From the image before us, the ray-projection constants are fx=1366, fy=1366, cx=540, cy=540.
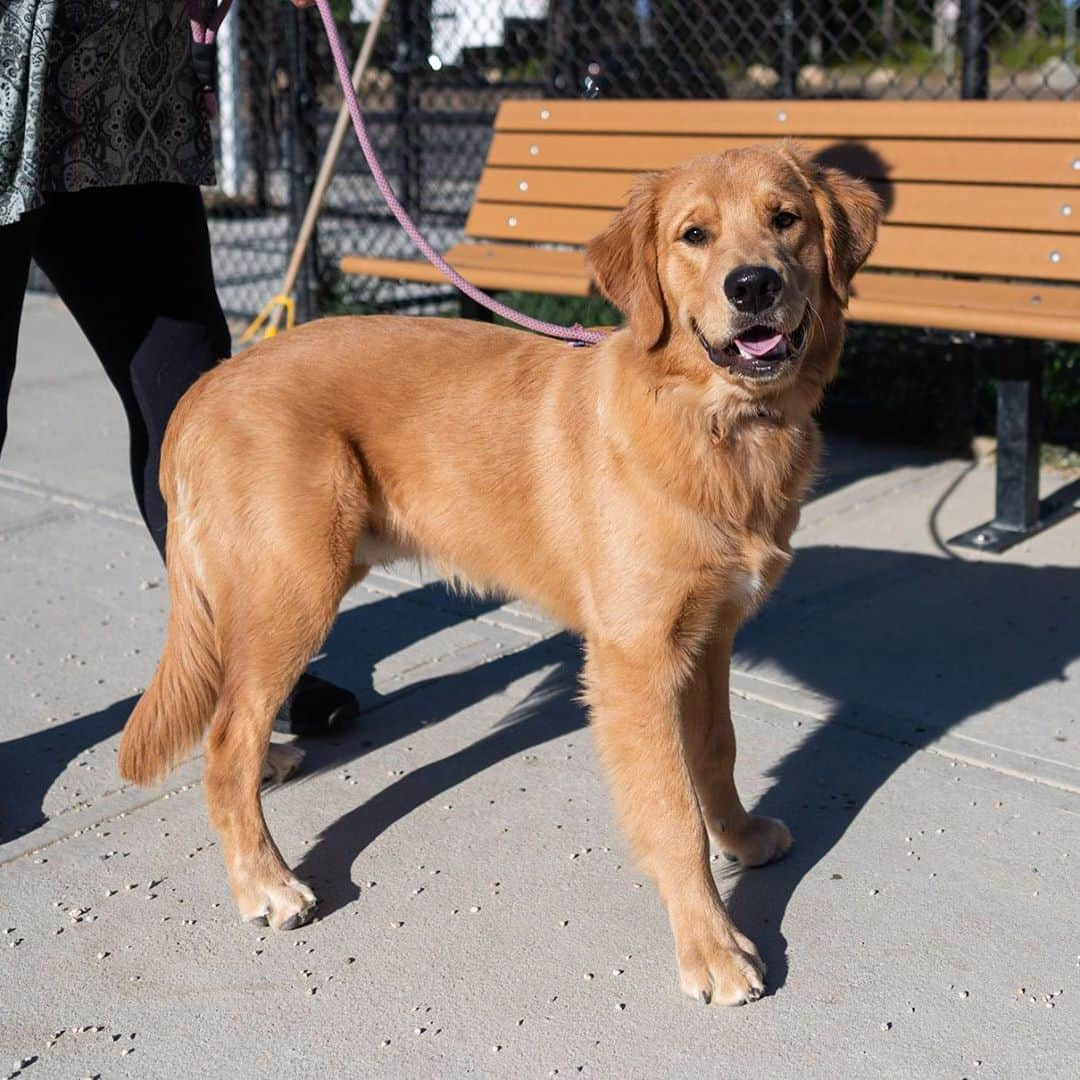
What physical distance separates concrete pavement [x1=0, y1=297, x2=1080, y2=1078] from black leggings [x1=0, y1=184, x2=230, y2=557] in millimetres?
937

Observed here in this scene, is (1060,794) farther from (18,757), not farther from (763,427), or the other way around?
(18,757)

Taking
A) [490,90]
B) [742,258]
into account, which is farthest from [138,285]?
[490,90]

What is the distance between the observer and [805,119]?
525 cm

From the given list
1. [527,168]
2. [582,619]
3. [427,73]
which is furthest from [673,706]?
[427,73]

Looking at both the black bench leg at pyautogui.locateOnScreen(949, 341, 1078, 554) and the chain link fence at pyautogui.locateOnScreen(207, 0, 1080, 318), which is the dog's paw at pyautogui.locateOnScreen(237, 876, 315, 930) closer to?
the black bench leg at pyautogui.locateOnScreen(949, 341, 1078, 554)

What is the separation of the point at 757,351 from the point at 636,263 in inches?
14.6

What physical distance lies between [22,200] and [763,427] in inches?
66.8

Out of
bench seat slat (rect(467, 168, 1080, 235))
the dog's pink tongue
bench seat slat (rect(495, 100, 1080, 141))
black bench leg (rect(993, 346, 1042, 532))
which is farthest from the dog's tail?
bench seat slat (rect(495, 100, 1080, 141))

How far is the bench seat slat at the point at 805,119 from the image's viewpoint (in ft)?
15.6

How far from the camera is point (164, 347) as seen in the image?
3.39 m

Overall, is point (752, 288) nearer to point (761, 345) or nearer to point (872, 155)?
point (761, 345)

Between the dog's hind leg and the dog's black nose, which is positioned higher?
the dog's black nose

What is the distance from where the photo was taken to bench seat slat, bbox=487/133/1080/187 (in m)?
4.72

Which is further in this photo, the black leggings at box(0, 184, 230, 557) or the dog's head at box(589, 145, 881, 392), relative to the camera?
the black leggings at box(0, 184, 230, 557)
